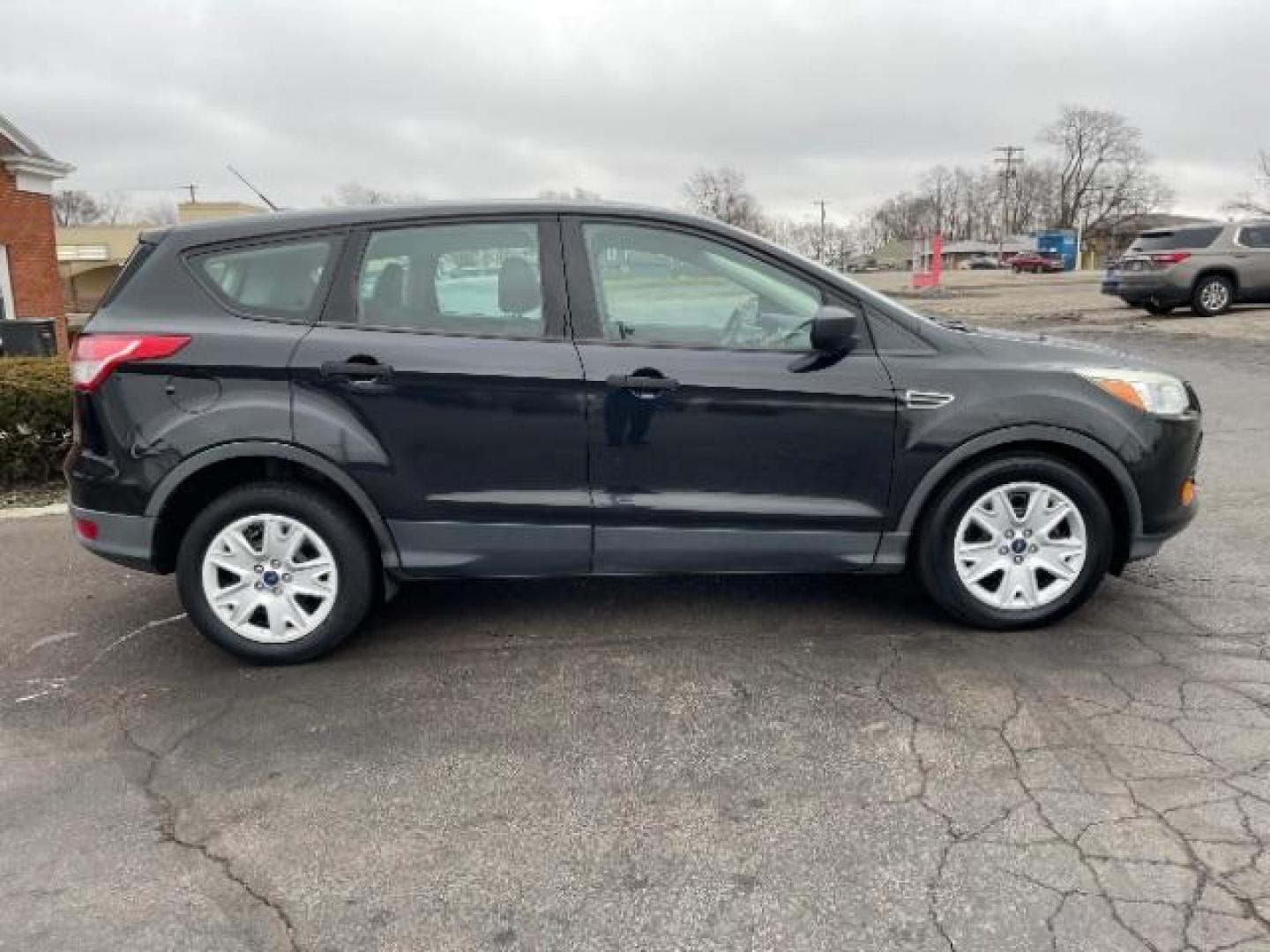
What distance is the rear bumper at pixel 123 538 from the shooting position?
370 cm

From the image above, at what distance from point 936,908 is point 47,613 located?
4.05 m

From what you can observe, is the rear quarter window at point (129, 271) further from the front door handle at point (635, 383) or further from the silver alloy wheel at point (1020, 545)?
the silver alloy wheel at point (1020, 545)

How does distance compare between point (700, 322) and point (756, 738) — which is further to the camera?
point (700, 322)

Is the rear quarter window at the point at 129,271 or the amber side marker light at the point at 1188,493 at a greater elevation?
the rear quarter window at the point at 129,271

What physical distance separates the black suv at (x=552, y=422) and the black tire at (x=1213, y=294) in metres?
15.8

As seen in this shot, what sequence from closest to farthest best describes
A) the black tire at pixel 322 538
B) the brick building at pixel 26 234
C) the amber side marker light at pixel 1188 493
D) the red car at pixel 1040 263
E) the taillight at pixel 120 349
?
the taillight at pixel 120 349, the black tire at pixel 322 538, the amber side marker light at pixel 1188 493, the brick building at pixel 26 234, the red car at pixel 1040 263

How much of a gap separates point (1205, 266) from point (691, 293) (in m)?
16.7

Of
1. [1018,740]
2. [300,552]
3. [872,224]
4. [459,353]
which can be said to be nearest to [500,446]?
[459,353]

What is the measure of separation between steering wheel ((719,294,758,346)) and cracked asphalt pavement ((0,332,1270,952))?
121cm

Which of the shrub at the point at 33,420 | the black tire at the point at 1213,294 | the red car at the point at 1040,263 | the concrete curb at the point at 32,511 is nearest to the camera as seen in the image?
the concrete curb at the point at 32,511

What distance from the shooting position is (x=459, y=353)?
3643 mm

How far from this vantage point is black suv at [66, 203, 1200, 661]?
3.63 m

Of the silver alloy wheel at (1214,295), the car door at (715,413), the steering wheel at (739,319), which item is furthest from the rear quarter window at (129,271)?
the silver alloy wheel at (1214,295)

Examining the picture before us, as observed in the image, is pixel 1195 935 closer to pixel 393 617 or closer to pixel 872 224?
pixel 393 617
